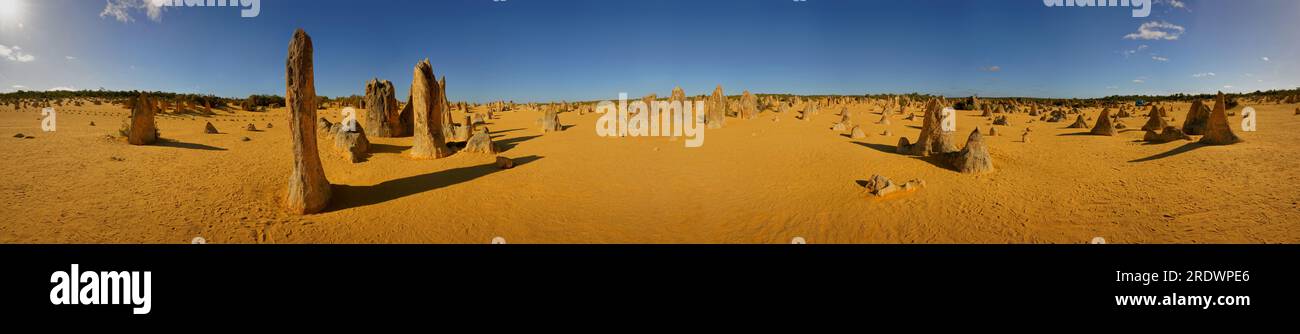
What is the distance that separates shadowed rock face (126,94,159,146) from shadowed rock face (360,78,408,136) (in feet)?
17.6

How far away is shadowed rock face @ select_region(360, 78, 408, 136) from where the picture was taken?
16.2m

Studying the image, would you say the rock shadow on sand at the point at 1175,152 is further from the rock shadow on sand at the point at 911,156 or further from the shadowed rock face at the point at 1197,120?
the shadowed rock face at the point at 1197,120

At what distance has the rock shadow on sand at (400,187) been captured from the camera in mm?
7906

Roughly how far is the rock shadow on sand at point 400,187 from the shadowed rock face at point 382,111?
24.5ft

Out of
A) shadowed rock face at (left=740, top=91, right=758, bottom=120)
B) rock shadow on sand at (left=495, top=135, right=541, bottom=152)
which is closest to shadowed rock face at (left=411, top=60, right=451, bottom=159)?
rock shadow on sand at (left=495, top=135, right=541, bottom=152)

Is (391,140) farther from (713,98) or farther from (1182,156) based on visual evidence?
(1182,156)

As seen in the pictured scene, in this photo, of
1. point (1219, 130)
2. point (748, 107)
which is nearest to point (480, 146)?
point (1219, 130)

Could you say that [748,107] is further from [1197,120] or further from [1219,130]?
[1219,130]

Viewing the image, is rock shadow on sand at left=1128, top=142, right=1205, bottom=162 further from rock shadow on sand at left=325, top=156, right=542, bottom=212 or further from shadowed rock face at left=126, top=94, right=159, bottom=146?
shadowed rock face at left=126, top=94, right=159, bottom=146

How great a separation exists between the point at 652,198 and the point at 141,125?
14988 millimetres

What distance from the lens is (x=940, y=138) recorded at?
11680 mm

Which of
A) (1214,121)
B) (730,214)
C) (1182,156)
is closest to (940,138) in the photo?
(1182,156)
